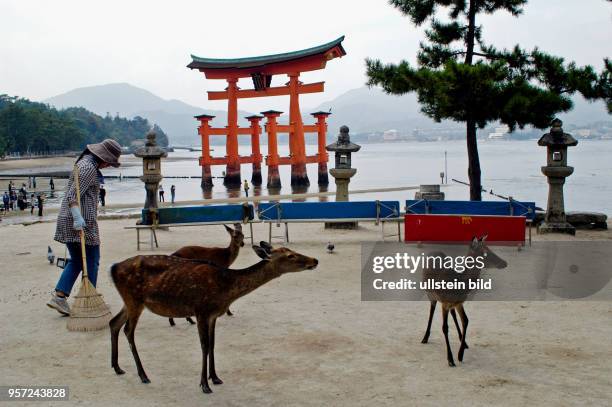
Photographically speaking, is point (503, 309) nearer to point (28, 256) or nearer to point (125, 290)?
point (125, 290)

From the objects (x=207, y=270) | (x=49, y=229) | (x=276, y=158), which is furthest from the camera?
(x=276, y=158)

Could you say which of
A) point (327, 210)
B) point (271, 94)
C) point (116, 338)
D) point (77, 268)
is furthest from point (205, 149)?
point (116, 338)

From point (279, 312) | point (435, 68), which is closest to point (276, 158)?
point (435, 68)

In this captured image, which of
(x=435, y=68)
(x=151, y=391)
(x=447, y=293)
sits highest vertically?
(x=435, y=68)

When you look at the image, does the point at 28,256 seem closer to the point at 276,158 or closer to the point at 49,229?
the point at 49,229

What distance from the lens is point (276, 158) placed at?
52.7m

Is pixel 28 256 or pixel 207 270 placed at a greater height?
pixel 207 270

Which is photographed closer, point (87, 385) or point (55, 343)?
point (87, 385)

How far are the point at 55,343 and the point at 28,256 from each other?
5.81 metres

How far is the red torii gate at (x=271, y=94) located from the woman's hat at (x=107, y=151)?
36.3m

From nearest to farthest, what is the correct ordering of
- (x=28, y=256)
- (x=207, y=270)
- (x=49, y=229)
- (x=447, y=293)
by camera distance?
1. (x=207, y=270)
2. (x=447, y=293)
3. (x=28, y=256)
4. (x=49, y=229)

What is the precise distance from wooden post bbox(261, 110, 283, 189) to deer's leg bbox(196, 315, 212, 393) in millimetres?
46776

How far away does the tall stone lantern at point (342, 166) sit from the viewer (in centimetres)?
1409

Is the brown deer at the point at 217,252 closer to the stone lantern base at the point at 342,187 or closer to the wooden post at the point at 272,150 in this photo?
the stone lantern base at the point at 342,187
